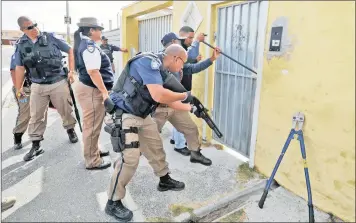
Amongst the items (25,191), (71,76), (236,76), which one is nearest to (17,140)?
(71,76)

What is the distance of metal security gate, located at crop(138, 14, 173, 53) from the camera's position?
5.36 meters

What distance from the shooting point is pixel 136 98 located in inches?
93.2

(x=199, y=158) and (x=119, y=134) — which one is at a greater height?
(x=119, y=134)

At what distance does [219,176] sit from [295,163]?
34.0 inches

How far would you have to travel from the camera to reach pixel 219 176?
3076 millimetres

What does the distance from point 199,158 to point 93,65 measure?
167cm

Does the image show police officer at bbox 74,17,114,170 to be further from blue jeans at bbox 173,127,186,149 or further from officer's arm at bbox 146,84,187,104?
blue jeans at bbox 173,127,186,149

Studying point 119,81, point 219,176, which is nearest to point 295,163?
point 219,176

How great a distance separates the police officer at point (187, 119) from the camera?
3.16 meters

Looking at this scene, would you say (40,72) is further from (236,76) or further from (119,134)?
(236,76)

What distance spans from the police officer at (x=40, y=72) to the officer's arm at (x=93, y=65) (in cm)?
108

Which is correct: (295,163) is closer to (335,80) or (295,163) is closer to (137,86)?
(335,80)

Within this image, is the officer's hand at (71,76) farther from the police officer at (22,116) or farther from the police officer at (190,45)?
the police officer at (190,45)

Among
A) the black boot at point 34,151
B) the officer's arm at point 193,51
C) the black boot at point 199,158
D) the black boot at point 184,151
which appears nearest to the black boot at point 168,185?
the black boot at point 199,158
